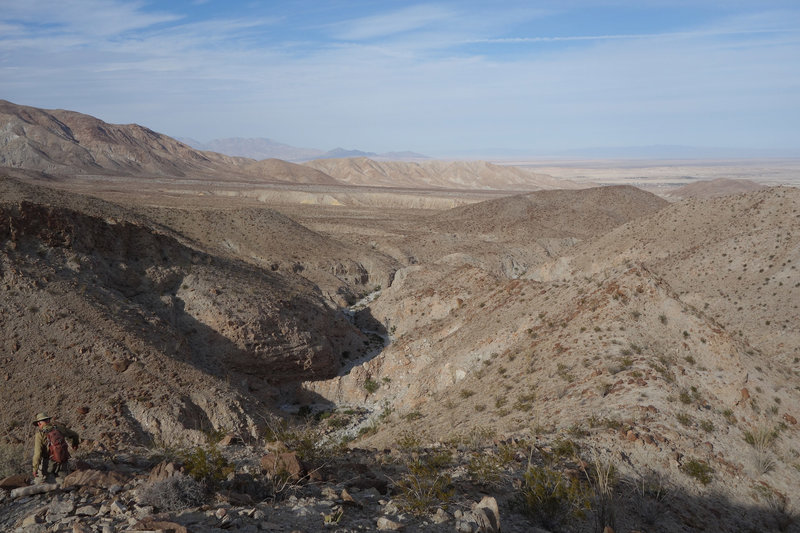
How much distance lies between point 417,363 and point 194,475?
1187 cm

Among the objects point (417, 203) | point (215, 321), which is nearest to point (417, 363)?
point (215, 321)

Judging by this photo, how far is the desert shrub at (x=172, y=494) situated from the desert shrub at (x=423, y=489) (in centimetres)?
227

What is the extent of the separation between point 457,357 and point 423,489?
9.20 meters

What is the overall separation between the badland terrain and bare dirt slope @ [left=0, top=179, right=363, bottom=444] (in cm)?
6

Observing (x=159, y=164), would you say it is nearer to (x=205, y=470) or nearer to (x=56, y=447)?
(x=56, y=447)

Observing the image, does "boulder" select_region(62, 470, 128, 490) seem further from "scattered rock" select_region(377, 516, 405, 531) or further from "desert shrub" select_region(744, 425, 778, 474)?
"desert shrub" select_region(744, 425, 778, 474)

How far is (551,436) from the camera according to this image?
10.0 metres

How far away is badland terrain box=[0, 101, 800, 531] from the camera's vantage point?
8.94m

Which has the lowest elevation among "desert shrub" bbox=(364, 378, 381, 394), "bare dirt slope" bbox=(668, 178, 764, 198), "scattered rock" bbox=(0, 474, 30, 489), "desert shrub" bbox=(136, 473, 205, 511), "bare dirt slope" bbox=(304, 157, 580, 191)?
"desert shrub" bbox=(364, 378, 381, 394)

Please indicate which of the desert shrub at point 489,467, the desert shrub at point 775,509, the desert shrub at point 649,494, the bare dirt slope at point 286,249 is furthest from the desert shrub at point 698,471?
the bare dirt slope at point 286,249

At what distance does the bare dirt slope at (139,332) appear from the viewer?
13.6 meters

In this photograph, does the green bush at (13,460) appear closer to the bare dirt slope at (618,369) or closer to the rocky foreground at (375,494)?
the rocky foreground at (375,494)

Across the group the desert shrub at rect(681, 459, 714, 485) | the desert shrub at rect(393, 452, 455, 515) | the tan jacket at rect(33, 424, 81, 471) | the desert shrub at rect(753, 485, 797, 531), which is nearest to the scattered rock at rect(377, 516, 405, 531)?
the desert shrub at rect(393, 452, 455, 515)

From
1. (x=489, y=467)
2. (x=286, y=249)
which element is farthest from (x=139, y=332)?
(x=286, y=249)
